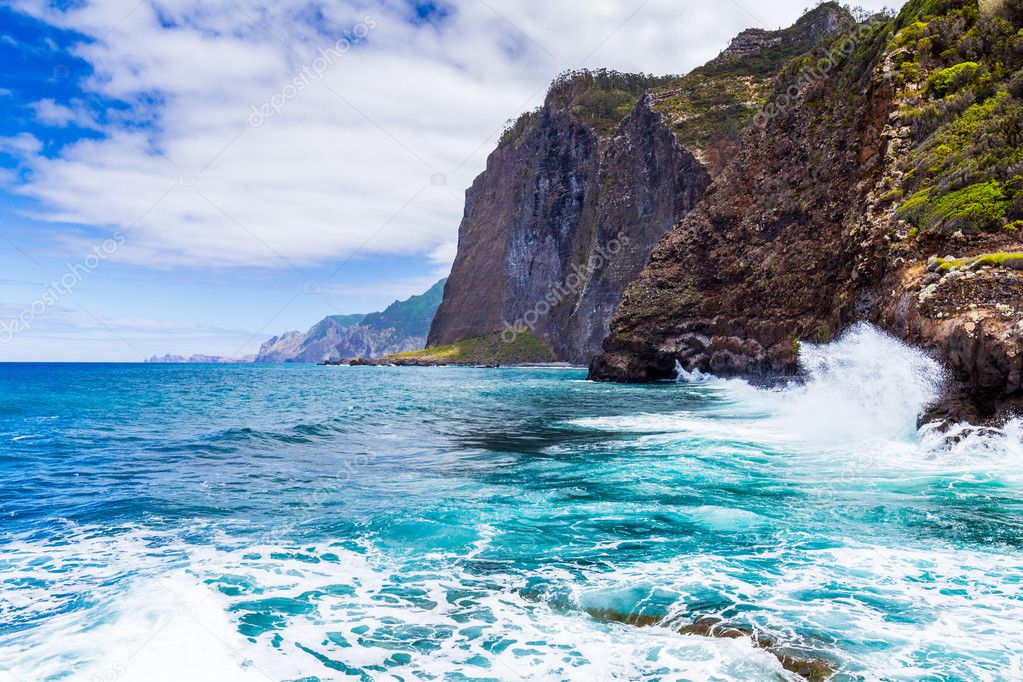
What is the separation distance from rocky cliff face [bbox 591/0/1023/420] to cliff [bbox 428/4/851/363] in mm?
27950

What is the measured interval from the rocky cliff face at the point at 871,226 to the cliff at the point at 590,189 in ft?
91.7

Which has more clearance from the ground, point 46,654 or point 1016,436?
point 1016,436

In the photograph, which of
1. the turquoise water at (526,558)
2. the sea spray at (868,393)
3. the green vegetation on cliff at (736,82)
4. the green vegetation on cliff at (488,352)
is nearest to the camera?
the turquoise water at (526,558)

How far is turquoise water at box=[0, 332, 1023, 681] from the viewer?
6258 mm

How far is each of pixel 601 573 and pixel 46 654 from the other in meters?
6.10

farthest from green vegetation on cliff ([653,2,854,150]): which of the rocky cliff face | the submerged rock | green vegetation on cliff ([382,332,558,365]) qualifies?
the submerged rock

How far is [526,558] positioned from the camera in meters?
8.97

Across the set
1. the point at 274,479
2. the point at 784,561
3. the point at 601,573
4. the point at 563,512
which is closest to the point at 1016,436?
the point at 784,561

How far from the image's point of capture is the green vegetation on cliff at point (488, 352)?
130250 mm

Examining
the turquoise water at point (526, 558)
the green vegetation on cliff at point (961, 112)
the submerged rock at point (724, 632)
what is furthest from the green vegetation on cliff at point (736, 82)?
the submerged rock at point (724, 632)

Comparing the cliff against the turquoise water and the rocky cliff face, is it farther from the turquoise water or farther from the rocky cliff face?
the turquoise water

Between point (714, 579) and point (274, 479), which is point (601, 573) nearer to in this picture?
point (714, 579)

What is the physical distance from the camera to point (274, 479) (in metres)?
15.7

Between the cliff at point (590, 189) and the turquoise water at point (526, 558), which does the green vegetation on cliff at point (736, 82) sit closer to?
the cliff at point (590, 189)
